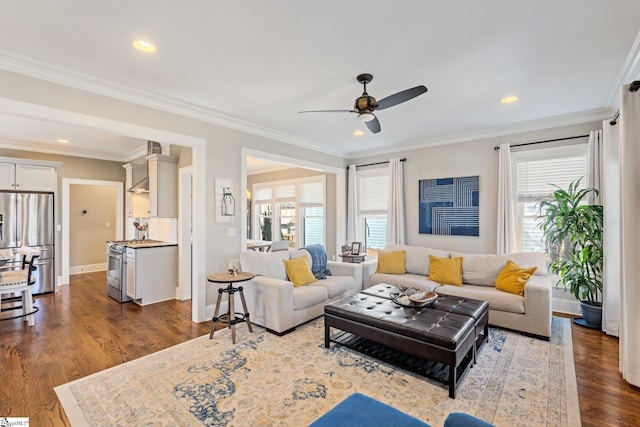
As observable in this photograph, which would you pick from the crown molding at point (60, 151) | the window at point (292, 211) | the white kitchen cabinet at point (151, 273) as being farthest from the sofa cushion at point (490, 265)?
the crown molding at point (60, 151)

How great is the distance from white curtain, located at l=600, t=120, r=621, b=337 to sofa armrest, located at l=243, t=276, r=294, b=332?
12.0ft

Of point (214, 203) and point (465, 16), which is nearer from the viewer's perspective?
point (465, 16)

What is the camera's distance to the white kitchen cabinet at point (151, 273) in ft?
15.4

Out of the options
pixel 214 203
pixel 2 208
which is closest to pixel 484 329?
pixel 214 203

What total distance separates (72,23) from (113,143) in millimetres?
4061

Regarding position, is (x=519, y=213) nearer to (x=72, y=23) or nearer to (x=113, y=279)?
(x=72, y=23)

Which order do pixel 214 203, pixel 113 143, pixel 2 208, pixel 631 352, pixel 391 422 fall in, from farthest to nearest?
pixel 113 143 → pixel 2 208 → pixel 214 203 → pixel 631 352 → pixel 391 422

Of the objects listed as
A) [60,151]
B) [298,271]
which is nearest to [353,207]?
[298,271]

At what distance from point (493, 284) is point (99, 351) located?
187 inches

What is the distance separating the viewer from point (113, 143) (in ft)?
18.5

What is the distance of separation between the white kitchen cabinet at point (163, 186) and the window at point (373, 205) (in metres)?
3.65

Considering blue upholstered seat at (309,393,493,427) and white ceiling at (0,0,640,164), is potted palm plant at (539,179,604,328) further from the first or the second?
blue upholstered seat at (309,393,493,427)

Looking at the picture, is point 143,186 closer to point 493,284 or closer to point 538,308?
point 493,284

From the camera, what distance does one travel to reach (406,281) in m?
4.29
